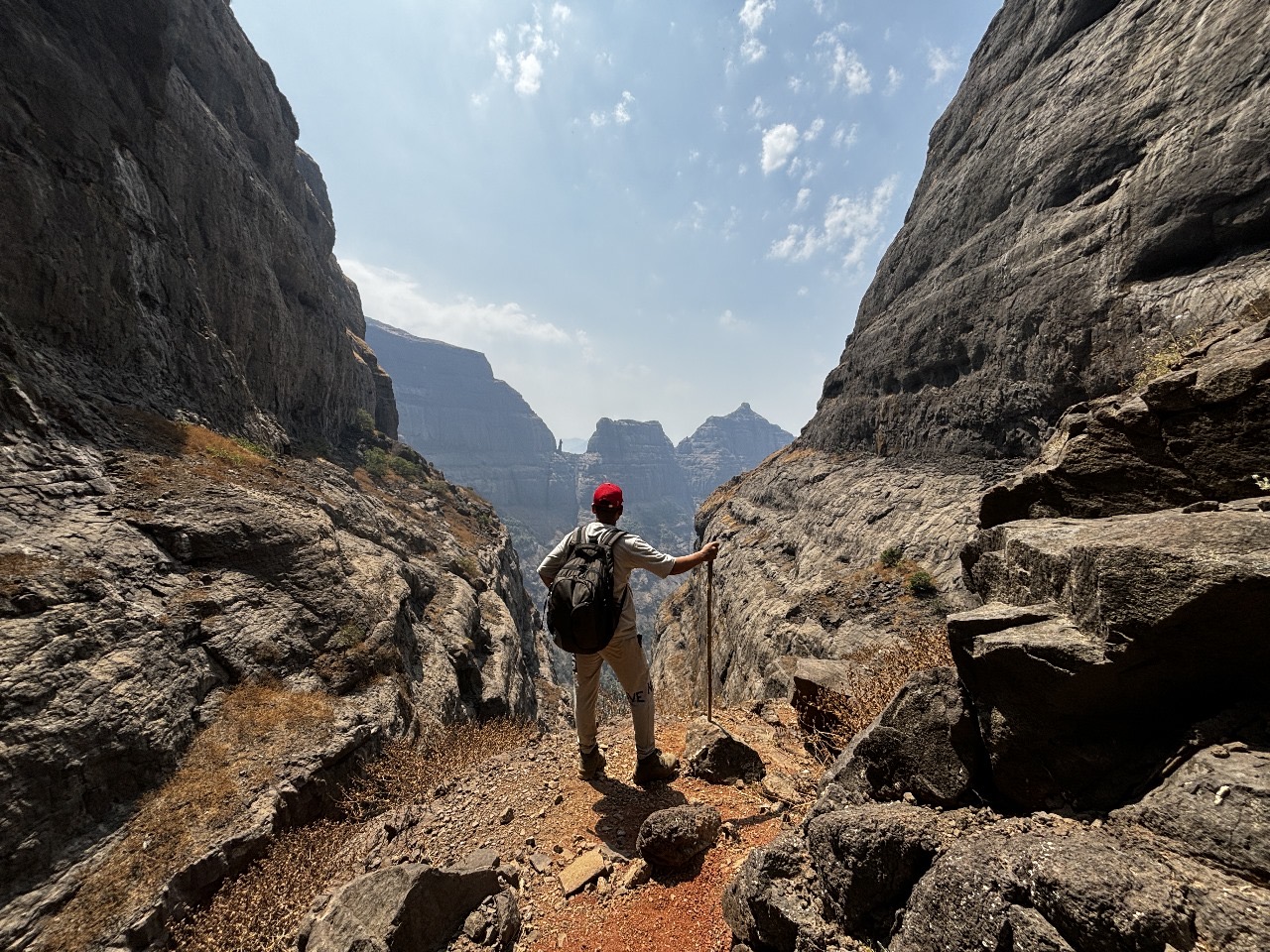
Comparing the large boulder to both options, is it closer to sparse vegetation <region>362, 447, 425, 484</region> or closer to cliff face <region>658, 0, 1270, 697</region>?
cliff face <region>658, 0, 1270, 697</region>

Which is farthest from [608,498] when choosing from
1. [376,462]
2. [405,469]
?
[405,469]

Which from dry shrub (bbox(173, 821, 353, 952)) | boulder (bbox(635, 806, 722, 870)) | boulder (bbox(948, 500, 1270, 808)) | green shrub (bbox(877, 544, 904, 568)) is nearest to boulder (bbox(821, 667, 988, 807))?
boulder (bbox(948, 500, 1270, 808))

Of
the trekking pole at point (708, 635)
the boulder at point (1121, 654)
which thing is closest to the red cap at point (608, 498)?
the trekking pole at point (708, 635)

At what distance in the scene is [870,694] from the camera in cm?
640

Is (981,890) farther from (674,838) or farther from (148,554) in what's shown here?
(148,554)

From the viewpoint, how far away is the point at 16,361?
10.0 meters

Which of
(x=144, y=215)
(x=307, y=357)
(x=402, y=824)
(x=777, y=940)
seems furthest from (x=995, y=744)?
(x=307, y=357)

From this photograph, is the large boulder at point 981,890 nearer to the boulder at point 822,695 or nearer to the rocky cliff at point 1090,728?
the rocky cliff at point 1090,728

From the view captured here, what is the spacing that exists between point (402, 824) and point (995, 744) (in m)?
5.86

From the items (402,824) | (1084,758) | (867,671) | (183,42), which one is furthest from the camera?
(183,42)

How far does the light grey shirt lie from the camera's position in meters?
5.14

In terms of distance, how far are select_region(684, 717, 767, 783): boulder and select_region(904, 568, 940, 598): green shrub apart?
14962 millimetres

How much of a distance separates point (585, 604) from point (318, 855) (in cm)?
390

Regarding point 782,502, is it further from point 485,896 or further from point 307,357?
point 307,357
